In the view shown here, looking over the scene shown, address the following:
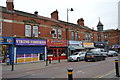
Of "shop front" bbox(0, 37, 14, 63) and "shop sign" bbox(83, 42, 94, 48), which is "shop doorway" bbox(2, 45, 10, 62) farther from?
"shop sign" bbox(83, 42, 94, 48)

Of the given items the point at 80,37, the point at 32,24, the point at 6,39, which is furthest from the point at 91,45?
the point at 6,39

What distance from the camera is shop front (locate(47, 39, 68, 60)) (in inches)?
936

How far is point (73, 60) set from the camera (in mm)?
21344

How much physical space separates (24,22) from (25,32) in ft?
5.07

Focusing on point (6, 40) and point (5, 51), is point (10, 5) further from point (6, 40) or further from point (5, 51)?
point (5, 51)

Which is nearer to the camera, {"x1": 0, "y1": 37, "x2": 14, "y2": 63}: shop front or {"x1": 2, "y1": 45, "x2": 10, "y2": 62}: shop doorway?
{"x1": 0, "y1": 37, "x2": 14, "y2": 63}: shop front

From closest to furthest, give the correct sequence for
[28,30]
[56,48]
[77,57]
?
[28,30], [77,57], [56,48]

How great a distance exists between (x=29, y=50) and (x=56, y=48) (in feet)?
19.7

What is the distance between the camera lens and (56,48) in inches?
986

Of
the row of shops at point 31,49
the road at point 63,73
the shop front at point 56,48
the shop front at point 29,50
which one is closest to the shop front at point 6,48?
the row of shops at point 31,49

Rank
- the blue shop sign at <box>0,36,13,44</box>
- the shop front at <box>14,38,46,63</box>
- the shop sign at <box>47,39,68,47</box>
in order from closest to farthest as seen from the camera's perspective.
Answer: the blue shop sign at <box>0,36,13,44</box> → the shop front at <box>14,38,46,63</box> → the shop sign at <box>47,39,68,47</box>

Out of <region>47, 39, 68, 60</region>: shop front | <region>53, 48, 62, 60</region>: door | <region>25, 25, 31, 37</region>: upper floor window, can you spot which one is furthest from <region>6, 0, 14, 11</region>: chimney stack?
<region>53, 48, 62, 60</region>: door

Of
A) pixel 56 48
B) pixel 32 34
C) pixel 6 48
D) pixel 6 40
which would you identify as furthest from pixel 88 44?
pixel 6 40

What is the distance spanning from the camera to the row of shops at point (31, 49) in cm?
1841
